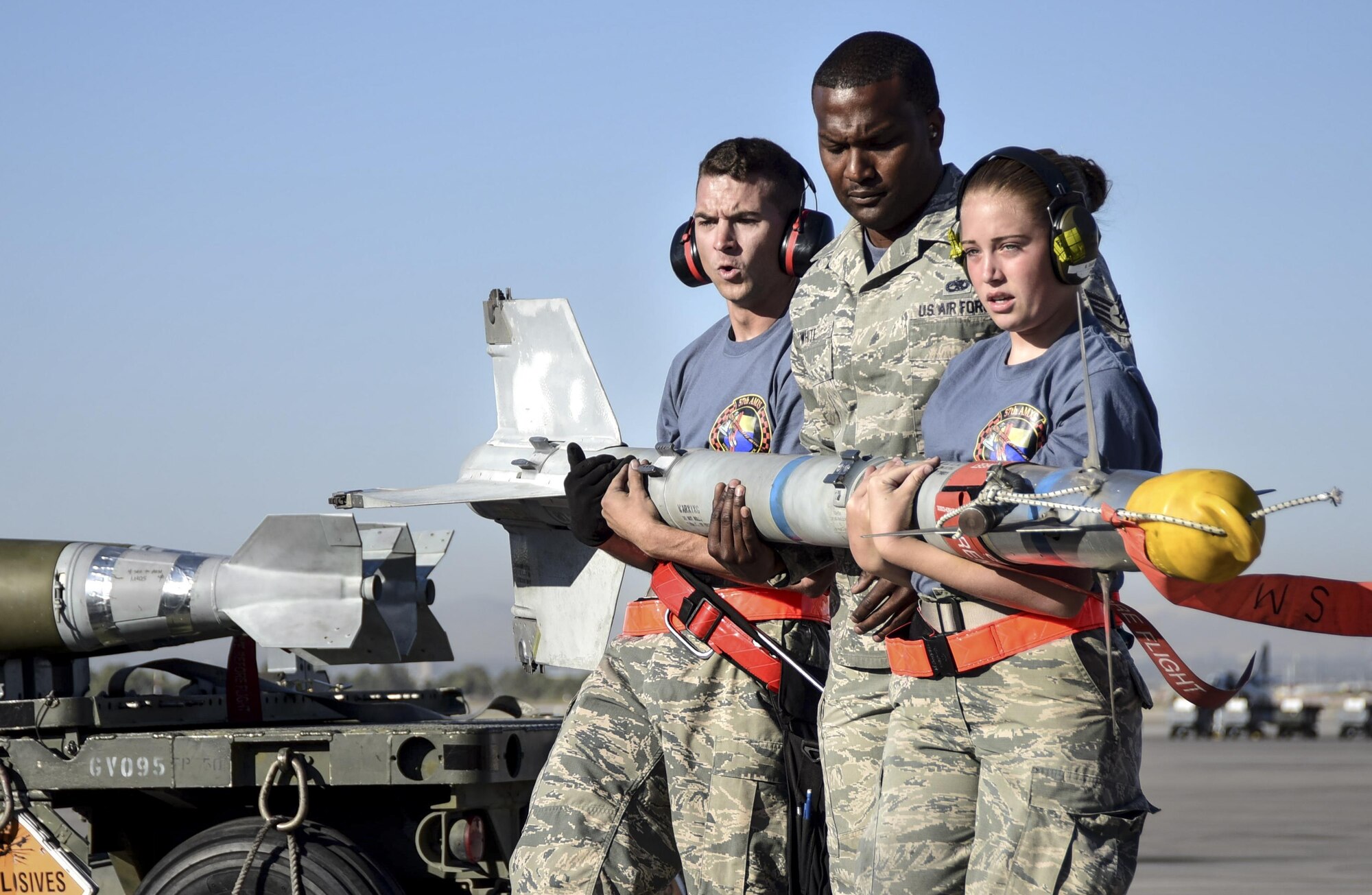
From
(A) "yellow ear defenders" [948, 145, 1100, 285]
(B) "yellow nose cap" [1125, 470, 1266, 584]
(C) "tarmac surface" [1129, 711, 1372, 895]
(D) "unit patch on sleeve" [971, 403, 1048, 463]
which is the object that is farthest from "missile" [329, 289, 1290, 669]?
(C) "tarmac surface" [1129, 711, 1372, 895]

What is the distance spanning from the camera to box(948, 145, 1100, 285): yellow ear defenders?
3047mm

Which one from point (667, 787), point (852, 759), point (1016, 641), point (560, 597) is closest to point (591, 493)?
point (667, 787)

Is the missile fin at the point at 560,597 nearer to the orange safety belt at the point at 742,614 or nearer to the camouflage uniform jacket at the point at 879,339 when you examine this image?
the orange safety belt at the point at 742,614

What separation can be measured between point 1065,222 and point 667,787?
2.01 metres

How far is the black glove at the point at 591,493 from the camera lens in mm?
4434

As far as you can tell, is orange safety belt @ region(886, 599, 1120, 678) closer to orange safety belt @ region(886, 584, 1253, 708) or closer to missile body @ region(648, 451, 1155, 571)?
orange safety belt @ region(886, 584, 1253, 708)

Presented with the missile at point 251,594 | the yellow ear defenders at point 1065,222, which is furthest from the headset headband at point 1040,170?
the missile at point 251,594

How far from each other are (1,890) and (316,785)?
1.23 metres

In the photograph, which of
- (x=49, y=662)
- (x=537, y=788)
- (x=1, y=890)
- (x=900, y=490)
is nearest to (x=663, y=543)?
(x=537, y=788)

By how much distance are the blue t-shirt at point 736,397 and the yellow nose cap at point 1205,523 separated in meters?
1.66

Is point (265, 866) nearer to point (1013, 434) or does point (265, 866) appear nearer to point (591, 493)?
point (591, 493)

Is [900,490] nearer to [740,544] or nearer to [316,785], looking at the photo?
[740,544]

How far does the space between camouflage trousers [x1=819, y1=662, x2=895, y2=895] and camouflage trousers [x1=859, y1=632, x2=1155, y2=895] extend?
30 centimetres

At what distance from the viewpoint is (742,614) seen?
4.17 meters
